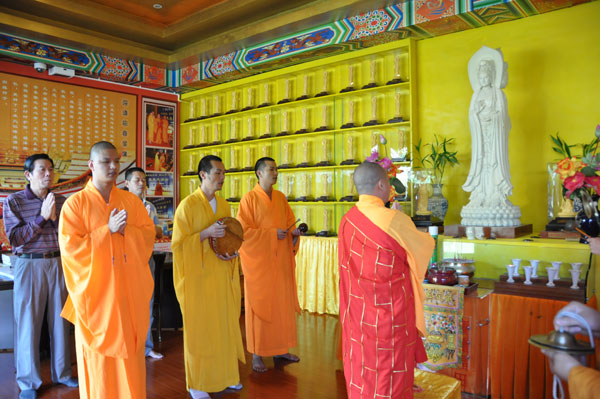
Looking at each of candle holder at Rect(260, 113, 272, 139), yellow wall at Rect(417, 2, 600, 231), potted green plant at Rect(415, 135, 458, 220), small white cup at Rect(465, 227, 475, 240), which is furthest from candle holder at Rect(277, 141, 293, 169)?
small white cup at Rect(465, 227, 475, 240)

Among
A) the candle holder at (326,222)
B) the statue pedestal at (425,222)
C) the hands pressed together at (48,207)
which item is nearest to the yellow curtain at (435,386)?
the statue pedestal at (425,222)

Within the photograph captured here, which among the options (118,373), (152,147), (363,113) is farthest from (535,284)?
(152,147)

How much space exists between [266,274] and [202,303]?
27.7 inches

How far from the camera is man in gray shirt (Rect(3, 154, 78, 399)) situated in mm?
3088

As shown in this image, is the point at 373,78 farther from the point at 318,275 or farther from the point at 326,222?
the point at 318,275

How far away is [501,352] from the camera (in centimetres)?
300

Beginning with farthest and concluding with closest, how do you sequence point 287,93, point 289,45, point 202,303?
point 287,93, point 289,45, point 202,303

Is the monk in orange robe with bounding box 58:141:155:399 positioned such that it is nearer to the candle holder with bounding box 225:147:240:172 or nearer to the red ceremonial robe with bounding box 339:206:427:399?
the red ceremonial robe with bounding box 339:206:427:399

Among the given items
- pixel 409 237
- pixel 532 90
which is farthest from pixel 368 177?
pixel 532 90

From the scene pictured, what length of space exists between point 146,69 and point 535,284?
238 inches

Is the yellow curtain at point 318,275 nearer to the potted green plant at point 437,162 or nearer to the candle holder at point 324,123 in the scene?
the potted green plant at point 437,162

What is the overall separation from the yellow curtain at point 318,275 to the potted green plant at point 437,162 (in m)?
1.26

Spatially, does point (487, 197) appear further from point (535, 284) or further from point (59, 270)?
point (59, 270)

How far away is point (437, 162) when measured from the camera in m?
4.68
